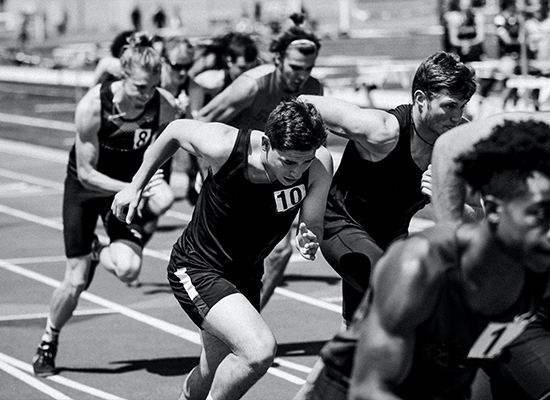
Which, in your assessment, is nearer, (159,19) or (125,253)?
(125,253)

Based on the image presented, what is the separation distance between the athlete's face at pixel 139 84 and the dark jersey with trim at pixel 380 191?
179cm

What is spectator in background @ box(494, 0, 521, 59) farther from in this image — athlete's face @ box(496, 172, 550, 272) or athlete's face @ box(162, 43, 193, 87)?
athlete's face @ box(496, 172, 550, 272)

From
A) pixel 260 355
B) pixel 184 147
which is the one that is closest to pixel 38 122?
pixel 184 147

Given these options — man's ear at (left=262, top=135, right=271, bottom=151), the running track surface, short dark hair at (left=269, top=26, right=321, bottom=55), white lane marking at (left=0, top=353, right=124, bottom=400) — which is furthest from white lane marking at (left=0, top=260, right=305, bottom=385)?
man's ear at (left=262, top=135, right=271, bottom=151)

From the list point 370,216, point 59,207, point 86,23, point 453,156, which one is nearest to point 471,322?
point 453,156

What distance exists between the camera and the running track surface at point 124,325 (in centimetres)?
714

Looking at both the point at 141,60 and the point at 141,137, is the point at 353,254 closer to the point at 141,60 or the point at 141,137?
the point at 141,60

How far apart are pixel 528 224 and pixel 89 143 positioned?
478 centimetres

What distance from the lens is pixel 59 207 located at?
49.5 ft

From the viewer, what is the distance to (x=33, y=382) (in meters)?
7.21

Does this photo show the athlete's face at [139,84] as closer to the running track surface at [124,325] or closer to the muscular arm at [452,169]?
the running track surface at [124,325]

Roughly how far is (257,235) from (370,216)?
79 centimetres

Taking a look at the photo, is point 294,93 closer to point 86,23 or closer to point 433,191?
point 433,191

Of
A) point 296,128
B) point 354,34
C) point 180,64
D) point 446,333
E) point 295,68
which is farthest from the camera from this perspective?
point 354,34
